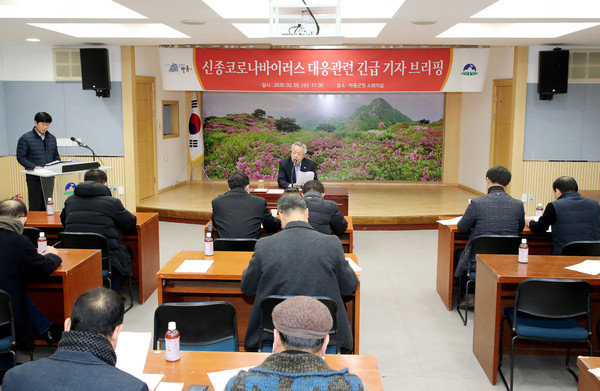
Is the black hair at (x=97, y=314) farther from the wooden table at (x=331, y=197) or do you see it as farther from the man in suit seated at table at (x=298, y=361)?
the wooden table at (x=331, y=197)

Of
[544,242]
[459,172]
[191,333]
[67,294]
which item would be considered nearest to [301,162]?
[544,242]

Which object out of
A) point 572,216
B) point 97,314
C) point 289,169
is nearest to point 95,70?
point 289,169

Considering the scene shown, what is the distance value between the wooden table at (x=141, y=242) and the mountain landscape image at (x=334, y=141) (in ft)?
20.8

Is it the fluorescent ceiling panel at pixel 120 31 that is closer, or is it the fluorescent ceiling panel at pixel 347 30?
the fluorescent ceiling panel at pixel 347 30

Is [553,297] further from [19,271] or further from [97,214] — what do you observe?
[97,214]

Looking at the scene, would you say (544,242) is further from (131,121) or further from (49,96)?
(49,96)

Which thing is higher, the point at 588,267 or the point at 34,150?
the point at 34,150

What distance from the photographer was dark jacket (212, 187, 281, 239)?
5.01m

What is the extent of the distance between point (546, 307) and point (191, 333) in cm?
220

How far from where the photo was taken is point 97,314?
2037 mm

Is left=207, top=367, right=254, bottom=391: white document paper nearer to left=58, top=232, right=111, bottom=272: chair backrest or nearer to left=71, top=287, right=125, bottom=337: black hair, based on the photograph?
left=71, top=287, right=125, bottom=337: black hair

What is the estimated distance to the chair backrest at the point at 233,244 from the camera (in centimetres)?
466

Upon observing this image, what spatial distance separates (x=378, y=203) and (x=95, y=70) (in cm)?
498

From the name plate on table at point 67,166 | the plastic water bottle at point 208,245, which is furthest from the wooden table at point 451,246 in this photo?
the name plate on table at point 67,166
